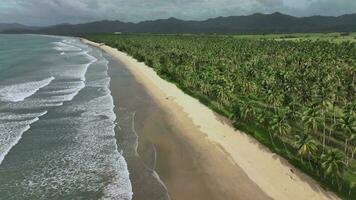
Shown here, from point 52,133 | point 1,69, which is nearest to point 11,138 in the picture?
point 52,133

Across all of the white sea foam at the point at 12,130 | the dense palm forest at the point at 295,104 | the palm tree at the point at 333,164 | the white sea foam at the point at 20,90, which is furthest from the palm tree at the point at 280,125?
the white sea foam at the point at 20,90

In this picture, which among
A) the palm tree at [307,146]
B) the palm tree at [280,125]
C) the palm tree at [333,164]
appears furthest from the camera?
the palm tree at [280,125]

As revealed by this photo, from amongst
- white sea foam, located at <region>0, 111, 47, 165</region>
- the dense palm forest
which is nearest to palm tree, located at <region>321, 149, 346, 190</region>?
the dense palm forest

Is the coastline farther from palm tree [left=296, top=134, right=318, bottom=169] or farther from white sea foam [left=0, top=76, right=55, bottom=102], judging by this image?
white sea foam [left=0, top=76, right=55, bottom=102]

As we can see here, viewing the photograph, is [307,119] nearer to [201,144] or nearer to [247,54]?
[201,144]

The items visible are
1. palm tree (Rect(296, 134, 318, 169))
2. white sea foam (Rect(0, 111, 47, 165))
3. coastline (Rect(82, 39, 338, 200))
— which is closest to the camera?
coastline (Rect(82, 39, 338, 200))

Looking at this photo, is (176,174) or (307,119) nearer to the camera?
(176,174)

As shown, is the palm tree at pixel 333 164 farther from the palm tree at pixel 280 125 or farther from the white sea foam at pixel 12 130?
the white sea foam at pixel 12 130
